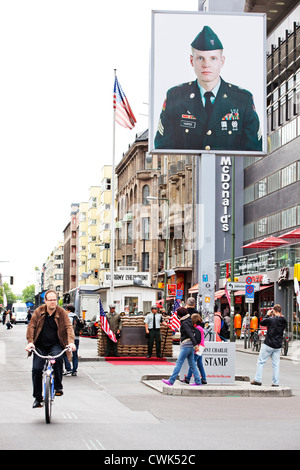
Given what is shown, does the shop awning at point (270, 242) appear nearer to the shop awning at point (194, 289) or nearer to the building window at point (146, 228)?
the shop awning at point (194, 289)

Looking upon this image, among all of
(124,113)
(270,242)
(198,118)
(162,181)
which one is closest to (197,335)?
(198,118)

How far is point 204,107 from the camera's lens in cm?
2162

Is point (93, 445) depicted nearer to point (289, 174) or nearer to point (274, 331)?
point (274, 331)

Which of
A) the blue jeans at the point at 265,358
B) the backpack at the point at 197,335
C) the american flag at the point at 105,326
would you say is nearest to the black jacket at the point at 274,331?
the blue jeans at the point at 265,358

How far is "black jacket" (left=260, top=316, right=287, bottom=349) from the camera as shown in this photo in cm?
1809

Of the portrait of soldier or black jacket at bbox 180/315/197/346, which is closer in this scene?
black jacket at bbox 180/315/197/346

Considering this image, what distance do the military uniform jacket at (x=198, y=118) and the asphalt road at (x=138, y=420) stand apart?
612cm

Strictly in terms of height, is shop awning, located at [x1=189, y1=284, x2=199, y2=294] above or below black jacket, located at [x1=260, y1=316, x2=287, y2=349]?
above

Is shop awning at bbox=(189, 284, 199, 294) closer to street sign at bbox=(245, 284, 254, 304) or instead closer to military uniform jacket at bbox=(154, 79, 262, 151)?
street sign at bbox=(245, 284, 254, 304)

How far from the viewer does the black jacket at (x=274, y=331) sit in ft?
59.4

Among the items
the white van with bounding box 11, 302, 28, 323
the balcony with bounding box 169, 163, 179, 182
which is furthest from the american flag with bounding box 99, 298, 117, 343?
the white van with bounding box 11, 302, 28, 323

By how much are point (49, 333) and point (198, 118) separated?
10.7 metres

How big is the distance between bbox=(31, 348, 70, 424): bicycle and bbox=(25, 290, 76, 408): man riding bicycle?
0.46 ft

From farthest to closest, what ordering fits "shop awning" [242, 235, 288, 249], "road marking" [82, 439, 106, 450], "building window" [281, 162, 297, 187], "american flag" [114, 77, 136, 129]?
"building window" [281, 162, 297, 187] → "shop awning" [242, 235, 288, 249] → "american flag" [114, 77, 136, 129] → "road marking" [82, 439, 106, 450]
